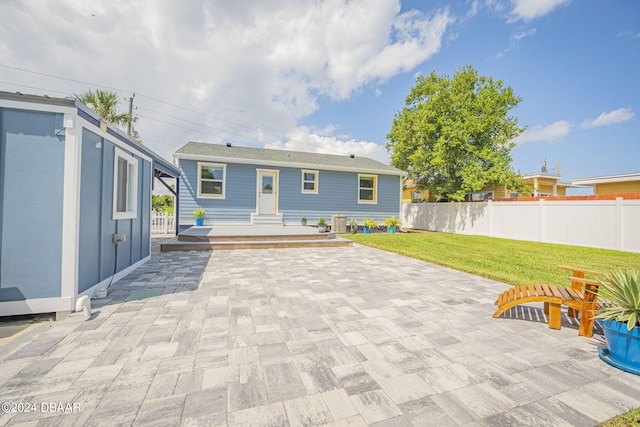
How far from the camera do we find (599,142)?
61.2 feet

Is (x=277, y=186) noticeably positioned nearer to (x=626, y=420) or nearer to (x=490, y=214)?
(x=490, y=214)

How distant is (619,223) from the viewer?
26.4 feet

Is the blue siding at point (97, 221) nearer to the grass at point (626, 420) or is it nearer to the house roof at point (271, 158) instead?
the grass at point (626, 420)

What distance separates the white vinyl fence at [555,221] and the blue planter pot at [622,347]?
29.2 ft

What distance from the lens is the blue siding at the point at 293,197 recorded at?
1097 centimetres

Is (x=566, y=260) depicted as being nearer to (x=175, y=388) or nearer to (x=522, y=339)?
(x=522, y=339)

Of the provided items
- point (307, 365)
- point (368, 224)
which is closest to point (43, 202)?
point (307, 365)

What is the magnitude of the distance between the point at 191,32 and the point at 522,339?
12.4 meters

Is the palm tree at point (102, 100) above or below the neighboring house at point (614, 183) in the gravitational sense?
above

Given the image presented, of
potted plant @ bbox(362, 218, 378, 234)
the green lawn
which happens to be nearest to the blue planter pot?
the green lawn

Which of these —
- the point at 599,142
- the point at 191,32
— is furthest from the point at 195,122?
the point at 599,142

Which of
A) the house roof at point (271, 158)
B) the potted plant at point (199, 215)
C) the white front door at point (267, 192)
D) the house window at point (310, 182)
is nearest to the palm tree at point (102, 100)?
the house roof at point (271, 158)

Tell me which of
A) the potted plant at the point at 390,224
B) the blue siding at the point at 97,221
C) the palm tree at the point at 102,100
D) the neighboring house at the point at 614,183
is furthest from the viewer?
the neighboring house at the point at 614,183

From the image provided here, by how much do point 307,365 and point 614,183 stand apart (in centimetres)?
2139
